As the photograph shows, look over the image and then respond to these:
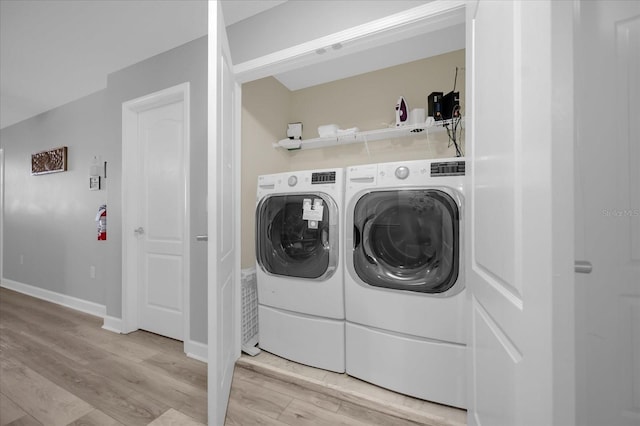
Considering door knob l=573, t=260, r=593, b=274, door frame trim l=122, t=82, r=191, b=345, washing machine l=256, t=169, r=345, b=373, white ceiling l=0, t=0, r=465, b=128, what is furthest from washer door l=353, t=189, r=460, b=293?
door frame trim l=122, t=82, r=191, b=345

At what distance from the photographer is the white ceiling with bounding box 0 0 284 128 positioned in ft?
5.55

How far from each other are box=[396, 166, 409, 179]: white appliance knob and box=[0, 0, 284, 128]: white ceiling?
1.31m

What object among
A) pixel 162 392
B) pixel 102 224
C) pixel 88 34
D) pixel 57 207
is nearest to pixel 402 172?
pixel 162 392

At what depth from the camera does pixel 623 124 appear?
899 millimetres

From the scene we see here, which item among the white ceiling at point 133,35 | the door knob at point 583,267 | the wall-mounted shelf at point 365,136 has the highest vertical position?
the white ceiling at point 133,35

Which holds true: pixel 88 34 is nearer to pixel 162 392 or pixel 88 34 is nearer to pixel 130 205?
pixel 130 205

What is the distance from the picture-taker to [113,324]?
7.89 ft

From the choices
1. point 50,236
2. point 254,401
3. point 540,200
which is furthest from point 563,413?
point 50,236

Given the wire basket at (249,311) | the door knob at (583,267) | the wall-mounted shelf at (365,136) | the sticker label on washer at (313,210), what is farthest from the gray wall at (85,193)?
the door knob at (583,267)

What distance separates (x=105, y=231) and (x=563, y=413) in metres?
3.22

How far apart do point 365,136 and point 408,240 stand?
4.26 feet

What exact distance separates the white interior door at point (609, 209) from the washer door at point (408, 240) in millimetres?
509

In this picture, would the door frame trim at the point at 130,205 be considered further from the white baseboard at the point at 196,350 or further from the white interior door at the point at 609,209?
the white interior door at the point at 609,209

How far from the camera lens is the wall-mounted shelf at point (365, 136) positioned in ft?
7.24
